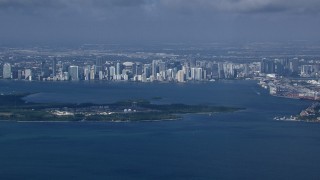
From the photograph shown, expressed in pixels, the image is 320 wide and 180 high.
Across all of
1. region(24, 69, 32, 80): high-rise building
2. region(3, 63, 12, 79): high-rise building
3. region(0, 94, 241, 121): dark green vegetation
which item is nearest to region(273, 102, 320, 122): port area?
region(0, 94, 241, 121): dark green vegetation

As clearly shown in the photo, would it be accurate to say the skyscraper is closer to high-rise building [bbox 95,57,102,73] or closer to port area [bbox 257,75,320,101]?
high-rise building [bbox 95,57,102,73]

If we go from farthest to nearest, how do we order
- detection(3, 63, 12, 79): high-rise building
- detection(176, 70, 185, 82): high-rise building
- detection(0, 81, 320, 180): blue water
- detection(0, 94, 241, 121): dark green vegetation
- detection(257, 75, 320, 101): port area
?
detection(3, 63, 12, 79): high-rise building < detection(176, 70, 185, 82): high-rise building < detection(257, 75, 320, 101): port area < detection(0, 94, 241, 121): dark green vegetation < detection(0, 81, 320, 180): blue water

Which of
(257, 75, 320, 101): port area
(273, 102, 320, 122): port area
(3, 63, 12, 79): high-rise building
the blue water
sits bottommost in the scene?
the blue water

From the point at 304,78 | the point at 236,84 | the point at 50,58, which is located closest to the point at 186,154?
the point at 236,84

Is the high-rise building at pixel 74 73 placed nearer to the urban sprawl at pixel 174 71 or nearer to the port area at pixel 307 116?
the urban sprawl at pixel 174 71

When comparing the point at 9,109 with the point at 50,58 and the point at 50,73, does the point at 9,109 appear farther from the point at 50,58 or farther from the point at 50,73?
the point at 50,58

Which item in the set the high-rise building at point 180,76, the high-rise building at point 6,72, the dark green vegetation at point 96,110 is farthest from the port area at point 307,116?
the high-rise building at point 6,72

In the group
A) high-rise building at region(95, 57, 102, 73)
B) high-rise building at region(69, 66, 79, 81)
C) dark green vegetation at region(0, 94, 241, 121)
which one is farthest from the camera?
high-rise building at region(95, 57, 102, 73)
